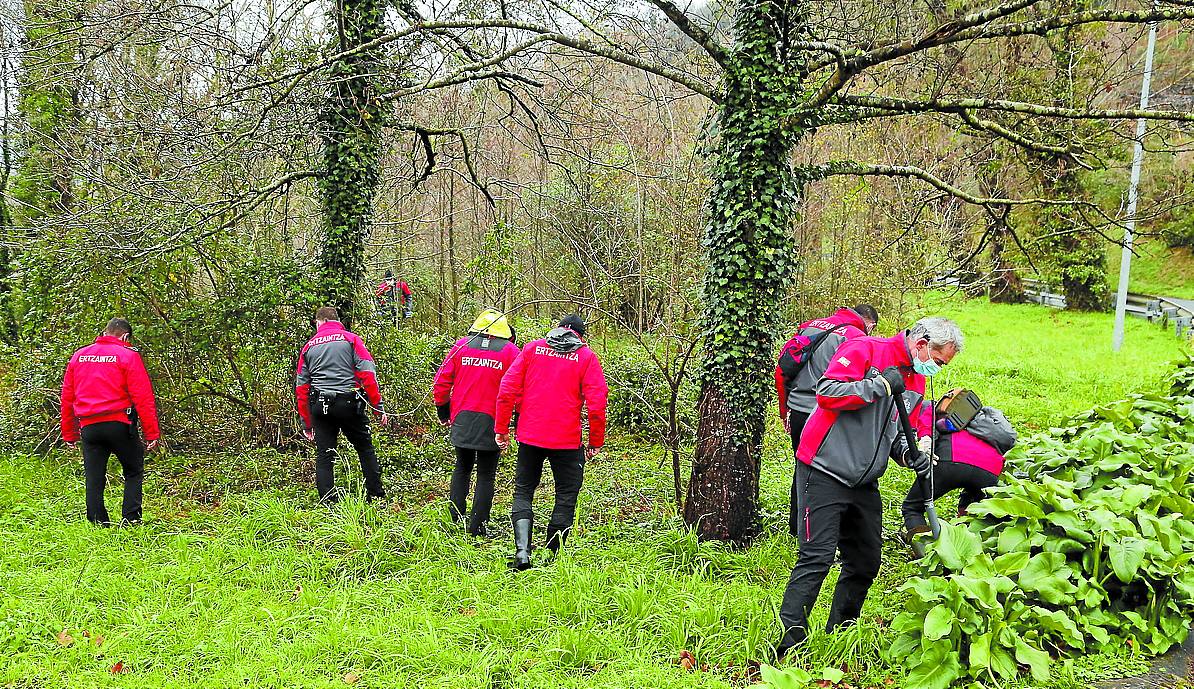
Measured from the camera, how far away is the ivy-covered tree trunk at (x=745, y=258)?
5246mm

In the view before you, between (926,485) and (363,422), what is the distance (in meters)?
4.71

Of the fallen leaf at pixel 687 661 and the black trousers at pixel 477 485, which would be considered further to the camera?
the black trousers at pixel 477 485

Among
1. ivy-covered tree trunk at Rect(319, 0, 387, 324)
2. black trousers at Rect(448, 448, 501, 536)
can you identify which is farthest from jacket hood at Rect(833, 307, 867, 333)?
ivy-covered tree trunk at Rect(319, 0, 387, 324)

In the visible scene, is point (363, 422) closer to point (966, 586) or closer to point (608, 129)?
point (608, 129)

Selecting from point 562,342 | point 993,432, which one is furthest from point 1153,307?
point 562,342

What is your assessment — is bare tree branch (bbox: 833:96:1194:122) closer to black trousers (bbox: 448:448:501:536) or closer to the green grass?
the green grass

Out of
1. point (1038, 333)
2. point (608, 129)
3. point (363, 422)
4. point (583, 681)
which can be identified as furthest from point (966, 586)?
point (1038, 333)

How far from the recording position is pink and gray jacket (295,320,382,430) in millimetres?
6680

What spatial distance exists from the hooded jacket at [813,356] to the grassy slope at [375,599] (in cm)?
111

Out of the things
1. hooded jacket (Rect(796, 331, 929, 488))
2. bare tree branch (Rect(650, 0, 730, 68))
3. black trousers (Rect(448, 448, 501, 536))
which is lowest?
black trousers (Rect(448, 448, 501, 536))

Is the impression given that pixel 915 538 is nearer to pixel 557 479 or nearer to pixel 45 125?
pixel 557 479

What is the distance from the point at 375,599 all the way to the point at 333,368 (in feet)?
8.42

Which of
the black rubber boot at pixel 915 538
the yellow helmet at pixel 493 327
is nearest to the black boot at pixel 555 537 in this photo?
the yellow helmet at pixel 493 327

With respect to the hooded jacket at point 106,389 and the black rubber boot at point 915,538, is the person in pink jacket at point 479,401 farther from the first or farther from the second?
the black rubber boot at point 915,538
